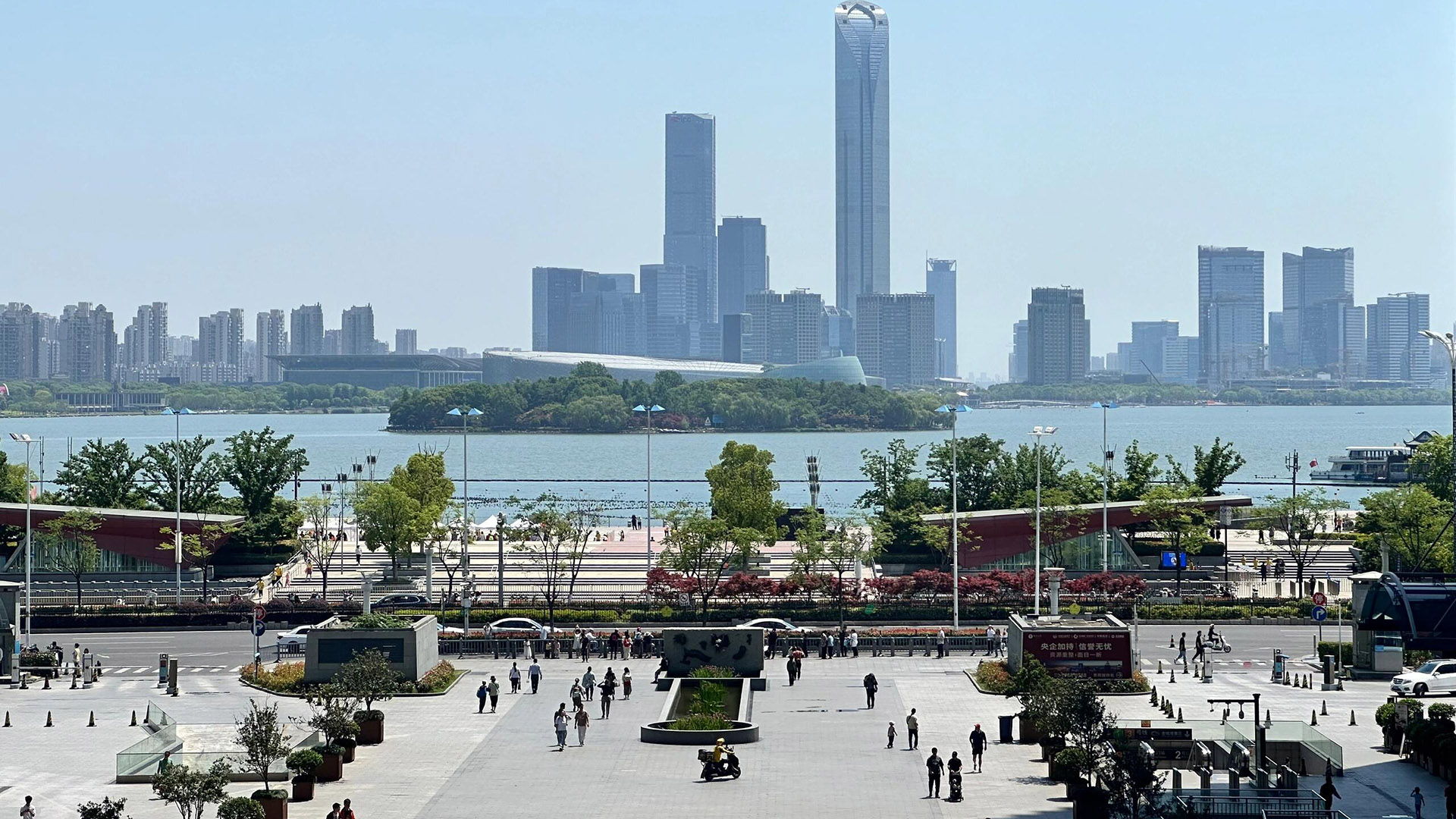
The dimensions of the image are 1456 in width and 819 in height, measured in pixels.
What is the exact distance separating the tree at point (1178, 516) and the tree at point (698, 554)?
18213mm

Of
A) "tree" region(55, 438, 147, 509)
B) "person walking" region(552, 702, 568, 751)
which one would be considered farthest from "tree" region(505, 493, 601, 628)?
"person walking" region(552, 702, 568, 751)

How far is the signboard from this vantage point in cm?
4791

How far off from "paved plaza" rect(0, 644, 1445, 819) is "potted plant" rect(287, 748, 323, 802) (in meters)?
0.39

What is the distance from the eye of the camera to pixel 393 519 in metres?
73.8

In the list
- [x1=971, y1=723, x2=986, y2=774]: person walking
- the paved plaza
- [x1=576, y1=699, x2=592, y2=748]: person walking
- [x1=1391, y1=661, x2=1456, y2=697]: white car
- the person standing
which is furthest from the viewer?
the person standing

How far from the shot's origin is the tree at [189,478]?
80.8 meters

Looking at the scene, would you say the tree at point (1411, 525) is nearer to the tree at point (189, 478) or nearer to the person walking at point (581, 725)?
the person walking at point (581, 725)

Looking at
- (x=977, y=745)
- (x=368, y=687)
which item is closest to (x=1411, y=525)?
(x=977, y=745)

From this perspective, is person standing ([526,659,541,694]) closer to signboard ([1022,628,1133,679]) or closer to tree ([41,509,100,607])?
signboard ([1022,628,1133,679])

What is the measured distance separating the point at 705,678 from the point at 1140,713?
37.8 feet

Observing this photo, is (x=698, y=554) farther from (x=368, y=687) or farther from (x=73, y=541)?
(x=368, y=687)

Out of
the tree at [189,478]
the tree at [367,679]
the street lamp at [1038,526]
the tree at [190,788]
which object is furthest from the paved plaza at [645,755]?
the tree at [189,478]

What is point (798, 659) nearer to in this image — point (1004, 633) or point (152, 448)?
point (1004, 633)

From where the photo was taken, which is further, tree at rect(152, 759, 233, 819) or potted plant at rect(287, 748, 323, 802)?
potted plant at rect(287, 748, 323, 802)
